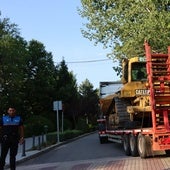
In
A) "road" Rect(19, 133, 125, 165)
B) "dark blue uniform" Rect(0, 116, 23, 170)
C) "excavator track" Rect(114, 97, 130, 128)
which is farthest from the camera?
"excavator track" Rect(114, 97, 130, 128)

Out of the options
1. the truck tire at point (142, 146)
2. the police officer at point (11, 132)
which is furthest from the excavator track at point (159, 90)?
the police officer at point (11, 132)

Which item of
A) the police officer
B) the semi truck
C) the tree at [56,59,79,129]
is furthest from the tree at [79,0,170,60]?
the tree at [56,59,79,129]

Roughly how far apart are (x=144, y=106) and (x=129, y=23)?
43.6 feet

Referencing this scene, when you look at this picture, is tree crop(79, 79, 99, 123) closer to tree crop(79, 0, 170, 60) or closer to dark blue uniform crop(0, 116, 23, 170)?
tree crop(79, 0, 170, 60)

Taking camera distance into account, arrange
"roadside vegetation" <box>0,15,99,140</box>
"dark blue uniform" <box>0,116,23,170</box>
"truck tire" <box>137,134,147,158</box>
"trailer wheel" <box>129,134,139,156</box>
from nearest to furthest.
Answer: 1. "dark blue uniform" <box>0,116,23,170</box>
2. "truck tire" <box>137,134,147,158</box>
3. "trailer wheel" <box>129,134,139,156</box>
4. "roadside vegetation" <box>0,15,99,140</box>

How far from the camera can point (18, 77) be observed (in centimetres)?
5194

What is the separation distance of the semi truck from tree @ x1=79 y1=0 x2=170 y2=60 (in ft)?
19.6

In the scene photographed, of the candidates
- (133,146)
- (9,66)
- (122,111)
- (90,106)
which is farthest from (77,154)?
(90,106)

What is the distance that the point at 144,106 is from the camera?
18625mm

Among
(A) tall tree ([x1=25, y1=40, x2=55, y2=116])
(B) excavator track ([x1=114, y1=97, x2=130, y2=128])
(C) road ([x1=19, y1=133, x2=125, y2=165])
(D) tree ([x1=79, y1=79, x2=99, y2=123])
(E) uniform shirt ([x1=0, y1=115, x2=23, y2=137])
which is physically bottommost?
(C) road ([x1=19, y1=133, x2=125, y2=165])

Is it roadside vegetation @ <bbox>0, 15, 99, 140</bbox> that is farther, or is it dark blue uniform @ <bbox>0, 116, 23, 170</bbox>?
roadside vegetation @ <bbox>0, 15, 99, 140</bbox>

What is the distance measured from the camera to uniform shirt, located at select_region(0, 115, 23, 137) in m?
14.2

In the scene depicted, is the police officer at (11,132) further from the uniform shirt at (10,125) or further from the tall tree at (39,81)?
the tall tree at (39,81)

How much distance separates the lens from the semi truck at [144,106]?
16203mm
